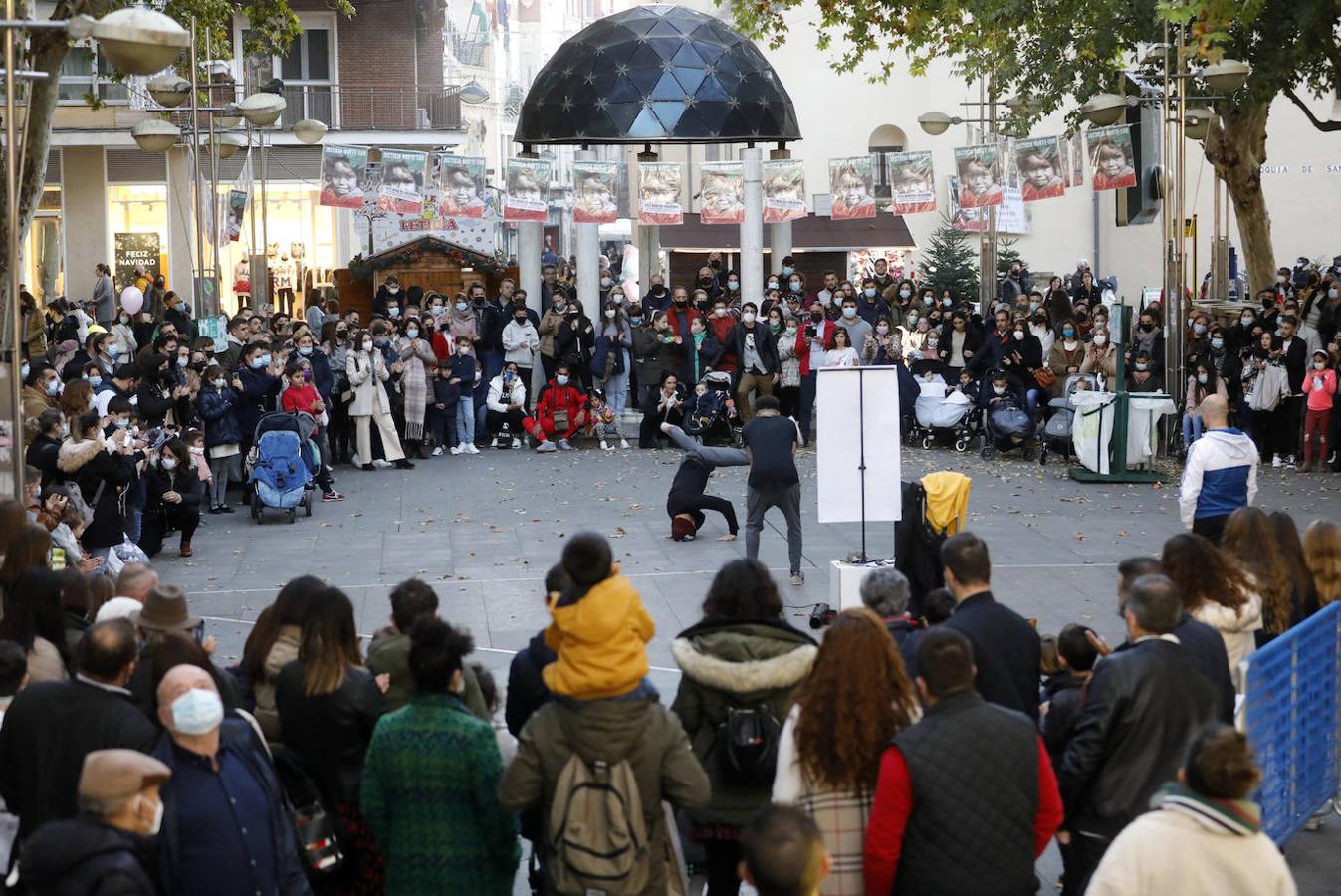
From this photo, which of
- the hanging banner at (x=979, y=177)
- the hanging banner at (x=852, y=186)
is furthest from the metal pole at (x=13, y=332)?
the hanging banner at (x=852, y=186)

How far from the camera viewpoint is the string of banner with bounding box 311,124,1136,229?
84.1ft

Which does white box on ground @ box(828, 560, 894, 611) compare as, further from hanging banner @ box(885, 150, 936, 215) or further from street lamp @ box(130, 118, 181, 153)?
hanging banner @ box(885, 150, 936, 215)

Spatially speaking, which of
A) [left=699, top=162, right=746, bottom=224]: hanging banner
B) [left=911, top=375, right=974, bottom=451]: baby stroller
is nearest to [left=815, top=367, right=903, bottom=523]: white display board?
[left=911, top=375, right=974, bottom=451]: baby stroller

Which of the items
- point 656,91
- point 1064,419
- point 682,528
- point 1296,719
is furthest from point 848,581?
point 656,91

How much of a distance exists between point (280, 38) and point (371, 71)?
19.7 meters

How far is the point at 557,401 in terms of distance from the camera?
78.9ft

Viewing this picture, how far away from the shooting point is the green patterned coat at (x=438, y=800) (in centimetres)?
598

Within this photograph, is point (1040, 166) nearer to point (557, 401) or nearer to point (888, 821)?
point (557, 401)

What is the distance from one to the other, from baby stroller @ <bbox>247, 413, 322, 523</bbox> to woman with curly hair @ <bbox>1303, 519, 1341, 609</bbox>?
39.3 feet

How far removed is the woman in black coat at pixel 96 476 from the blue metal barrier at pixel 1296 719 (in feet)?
30.6

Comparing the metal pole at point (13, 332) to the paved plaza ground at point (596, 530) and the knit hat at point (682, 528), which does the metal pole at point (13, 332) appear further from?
the knit hat at point (682, 528)

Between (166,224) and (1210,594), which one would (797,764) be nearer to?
(1210,594)

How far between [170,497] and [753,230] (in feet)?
41.4

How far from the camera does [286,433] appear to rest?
1845 centimetres
